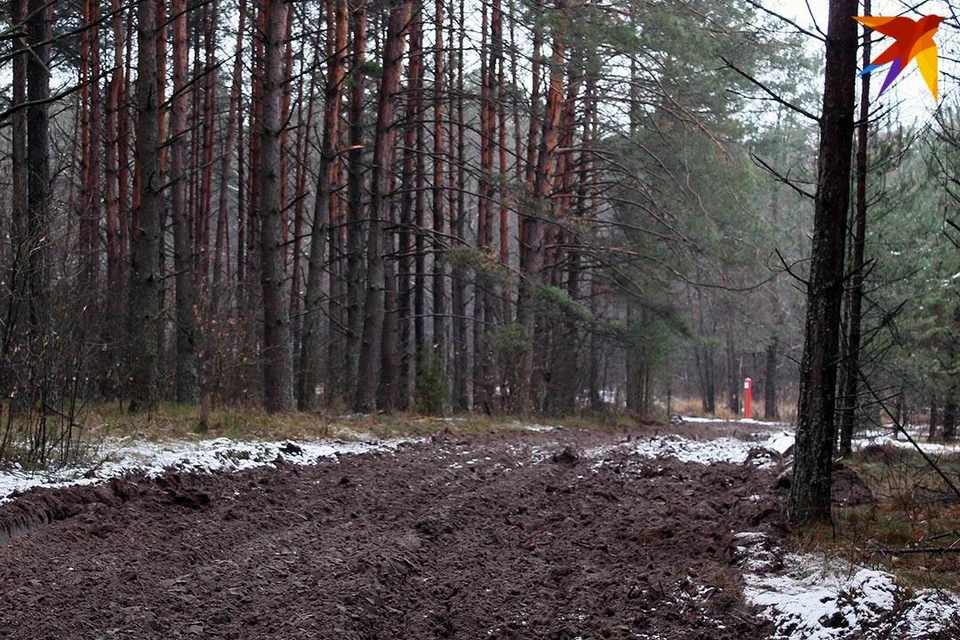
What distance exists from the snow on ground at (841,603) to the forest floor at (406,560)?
0.5 inches

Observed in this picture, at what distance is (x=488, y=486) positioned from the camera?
945 cm

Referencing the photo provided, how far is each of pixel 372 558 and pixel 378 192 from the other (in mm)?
12733

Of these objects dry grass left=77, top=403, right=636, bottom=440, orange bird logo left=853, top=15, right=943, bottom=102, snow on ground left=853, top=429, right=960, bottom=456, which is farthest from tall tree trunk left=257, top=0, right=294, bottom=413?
orange bird logo left=853, top=15, right=943, bottom=102

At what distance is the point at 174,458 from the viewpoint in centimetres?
857

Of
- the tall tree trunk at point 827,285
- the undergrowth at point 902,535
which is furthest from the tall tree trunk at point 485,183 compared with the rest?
the undergrowth at point 902,535

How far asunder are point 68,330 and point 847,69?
7221mm

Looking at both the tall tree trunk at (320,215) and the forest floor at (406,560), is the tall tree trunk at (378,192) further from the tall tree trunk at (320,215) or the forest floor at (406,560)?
the forest floor at (406,560)

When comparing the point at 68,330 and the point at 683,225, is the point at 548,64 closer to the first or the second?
the point at 683,225

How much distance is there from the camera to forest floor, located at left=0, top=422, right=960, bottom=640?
4.64 metres

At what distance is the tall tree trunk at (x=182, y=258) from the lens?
555 inches

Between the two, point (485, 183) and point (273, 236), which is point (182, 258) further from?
point (485, 183)

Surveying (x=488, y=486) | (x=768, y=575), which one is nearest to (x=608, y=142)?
(x=488, y=486)

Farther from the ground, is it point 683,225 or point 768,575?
point 683,225

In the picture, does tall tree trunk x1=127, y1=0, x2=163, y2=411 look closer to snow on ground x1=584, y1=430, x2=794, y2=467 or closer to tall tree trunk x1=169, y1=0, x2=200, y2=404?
tall tree trunk x1=169, y1=0, x2=200, y2=404
